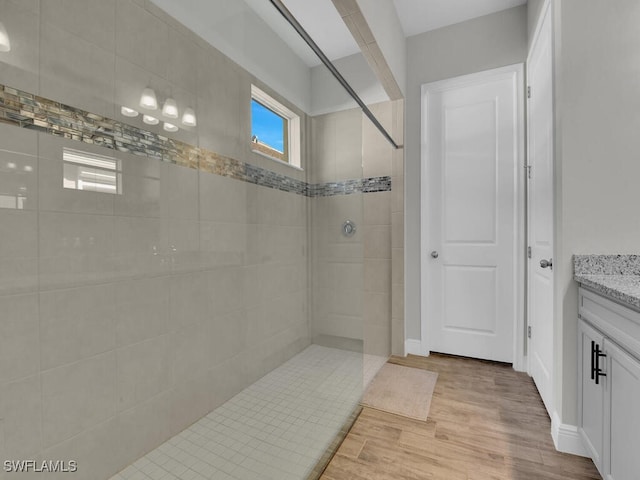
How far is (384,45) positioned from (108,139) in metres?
1.84

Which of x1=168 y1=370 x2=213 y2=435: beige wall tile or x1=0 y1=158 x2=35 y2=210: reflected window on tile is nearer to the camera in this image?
x1=0 y1=158 x2=35 y2=210: reflected window on tile

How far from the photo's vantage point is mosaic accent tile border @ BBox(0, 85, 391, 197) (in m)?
0.81

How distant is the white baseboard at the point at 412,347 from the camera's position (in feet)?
8.67

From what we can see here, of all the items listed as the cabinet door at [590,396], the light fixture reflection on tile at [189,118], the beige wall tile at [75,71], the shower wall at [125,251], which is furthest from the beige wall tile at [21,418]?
the cabinet door at [590,396]

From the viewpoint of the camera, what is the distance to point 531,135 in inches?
86.0

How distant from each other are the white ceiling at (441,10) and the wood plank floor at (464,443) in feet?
9.01

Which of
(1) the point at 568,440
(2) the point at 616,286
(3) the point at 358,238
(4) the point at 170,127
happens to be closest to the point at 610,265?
(2) the point at 616,286

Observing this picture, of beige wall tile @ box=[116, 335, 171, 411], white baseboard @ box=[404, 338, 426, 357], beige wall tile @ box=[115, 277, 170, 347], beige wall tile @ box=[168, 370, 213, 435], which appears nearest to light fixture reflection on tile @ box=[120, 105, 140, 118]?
beige wall tile @ box=[115, 277, 170, 347]

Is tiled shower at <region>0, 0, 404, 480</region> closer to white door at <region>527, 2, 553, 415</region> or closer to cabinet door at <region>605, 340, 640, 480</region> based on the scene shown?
cabinet door at <region>605, 340, 640, 480</region>

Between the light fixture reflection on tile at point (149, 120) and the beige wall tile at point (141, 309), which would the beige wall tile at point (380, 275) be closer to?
the beige wall tile at point (141, 309)

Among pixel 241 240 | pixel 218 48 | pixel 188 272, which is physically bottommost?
pixel 188 272

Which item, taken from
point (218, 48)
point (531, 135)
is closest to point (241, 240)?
point (218, 48)

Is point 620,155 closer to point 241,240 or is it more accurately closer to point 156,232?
point 241,240

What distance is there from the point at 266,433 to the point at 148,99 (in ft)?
4.18
